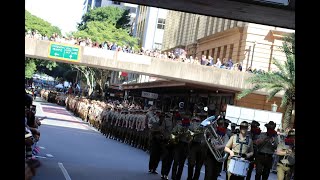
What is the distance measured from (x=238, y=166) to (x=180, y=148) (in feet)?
15.4

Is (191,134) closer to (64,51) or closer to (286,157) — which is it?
(286,157)

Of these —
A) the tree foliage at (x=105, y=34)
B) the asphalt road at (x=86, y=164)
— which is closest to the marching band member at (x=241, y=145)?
the asphalt road at (x=86, y=164)

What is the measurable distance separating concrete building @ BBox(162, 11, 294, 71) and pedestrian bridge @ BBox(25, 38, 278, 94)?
329cm

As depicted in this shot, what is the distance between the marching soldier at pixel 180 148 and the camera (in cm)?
1727

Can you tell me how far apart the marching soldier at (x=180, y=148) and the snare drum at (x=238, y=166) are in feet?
13.8

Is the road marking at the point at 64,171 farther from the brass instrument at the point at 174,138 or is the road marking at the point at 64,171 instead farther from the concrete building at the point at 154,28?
the concrete building at the point at 154,28

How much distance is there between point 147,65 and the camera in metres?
46.4

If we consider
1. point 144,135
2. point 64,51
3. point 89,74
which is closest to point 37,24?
point 89,74

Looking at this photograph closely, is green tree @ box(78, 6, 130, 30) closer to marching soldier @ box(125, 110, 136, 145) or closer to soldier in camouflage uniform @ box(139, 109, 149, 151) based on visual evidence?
marching soldier @ box(125, 110, 136, 145)
